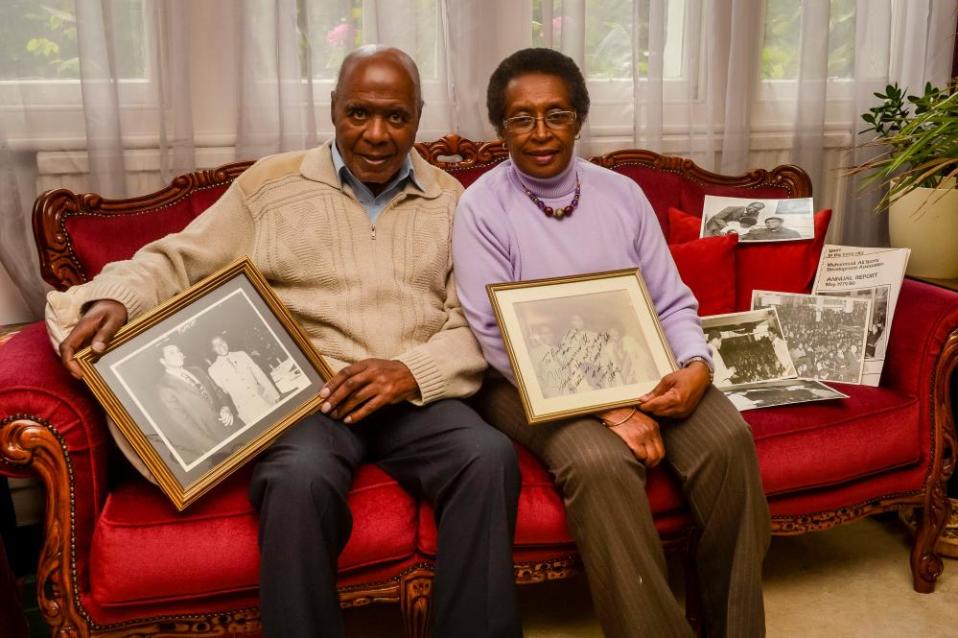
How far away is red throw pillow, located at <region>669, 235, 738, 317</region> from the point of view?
2.08 m

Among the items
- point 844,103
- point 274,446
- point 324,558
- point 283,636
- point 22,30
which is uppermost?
point 22,30

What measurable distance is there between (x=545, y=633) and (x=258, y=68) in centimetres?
153

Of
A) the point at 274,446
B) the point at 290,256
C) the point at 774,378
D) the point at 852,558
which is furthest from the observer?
the point at 852,558

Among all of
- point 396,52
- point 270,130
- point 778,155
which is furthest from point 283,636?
point 778,155

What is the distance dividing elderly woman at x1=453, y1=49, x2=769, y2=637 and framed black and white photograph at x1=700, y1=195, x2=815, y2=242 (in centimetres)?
46

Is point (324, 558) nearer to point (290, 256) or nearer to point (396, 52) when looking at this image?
point (290, 256)

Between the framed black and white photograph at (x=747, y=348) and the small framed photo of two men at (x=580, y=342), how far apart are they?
1.24 ft

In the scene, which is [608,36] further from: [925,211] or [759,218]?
[925,211]

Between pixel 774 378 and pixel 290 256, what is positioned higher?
pixel 290 256

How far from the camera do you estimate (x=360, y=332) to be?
1674mm

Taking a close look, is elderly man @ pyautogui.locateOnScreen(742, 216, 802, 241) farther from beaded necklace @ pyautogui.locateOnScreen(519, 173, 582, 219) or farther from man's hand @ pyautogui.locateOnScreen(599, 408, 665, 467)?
man's hand @ pyautogui.locateOnScreen(599, 408, 665, 467)

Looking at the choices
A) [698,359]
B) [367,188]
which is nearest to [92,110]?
[367,188]

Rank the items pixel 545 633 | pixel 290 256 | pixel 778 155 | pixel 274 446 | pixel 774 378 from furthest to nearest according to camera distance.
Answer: pixel 778 155, pixel 774 378, pixel 545 633, pixel 290 256, pixel 274 446

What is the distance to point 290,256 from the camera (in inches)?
66.0
